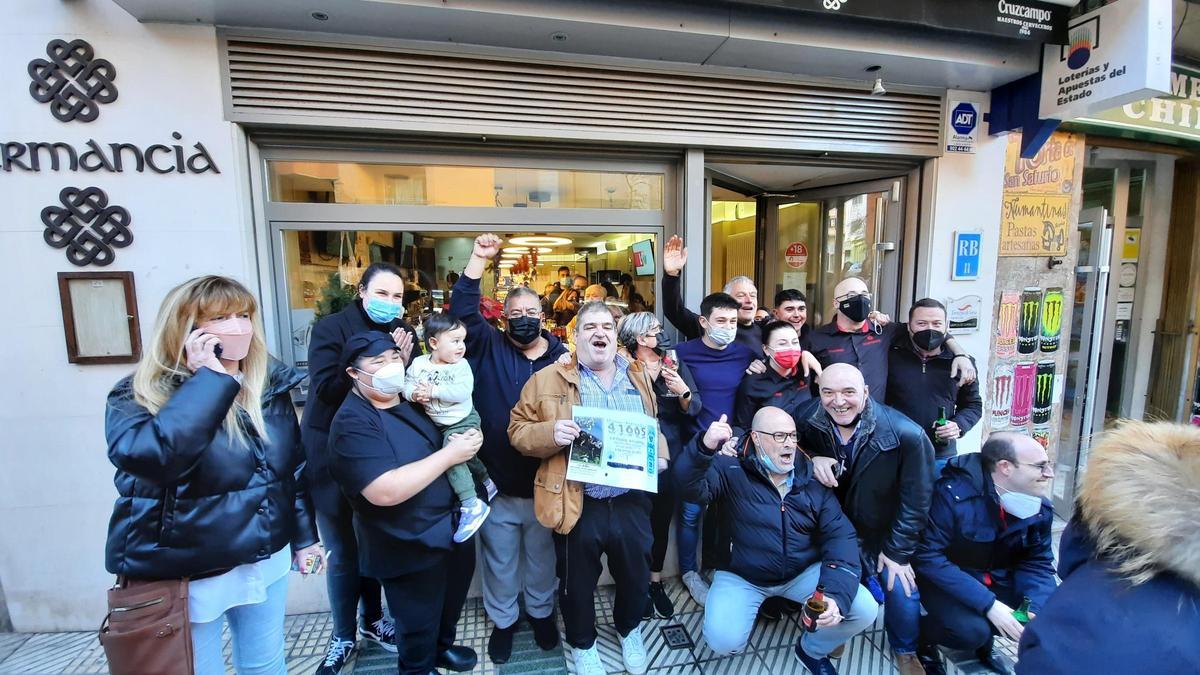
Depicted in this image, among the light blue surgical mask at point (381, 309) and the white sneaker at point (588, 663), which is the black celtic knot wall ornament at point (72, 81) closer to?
the light blue surgical mask at point (381, 309)

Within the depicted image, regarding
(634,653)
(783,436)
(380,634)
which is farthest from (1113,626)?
(380,634)

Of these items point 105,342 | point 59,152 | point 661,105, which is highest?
point 661,105

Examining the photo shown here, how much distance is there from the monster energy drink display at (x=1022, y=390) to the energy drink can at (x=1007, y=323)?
19 centimetres

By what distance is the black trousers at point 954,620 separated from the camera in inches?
87.4

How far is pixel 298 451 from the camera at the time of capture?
6.13 feet

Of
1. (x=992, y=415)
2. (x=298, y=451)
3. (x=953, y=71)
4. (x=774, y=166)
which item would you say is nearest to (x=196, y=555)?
(x=298, y=451)

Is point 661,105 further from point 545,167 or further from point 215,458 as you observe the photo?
A: point 215,458

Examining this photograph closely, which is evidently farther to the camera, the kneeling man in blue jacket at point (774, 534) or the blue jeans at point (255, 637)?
the kneeling man in blue jacket at point (774, 534)

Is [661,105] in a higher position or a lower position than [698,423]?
higher

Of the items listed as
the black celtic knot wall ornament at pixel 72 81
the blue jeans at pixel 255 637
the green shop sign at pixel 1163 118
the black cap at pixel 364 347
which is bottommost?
the blue jeans at pixel 255 637

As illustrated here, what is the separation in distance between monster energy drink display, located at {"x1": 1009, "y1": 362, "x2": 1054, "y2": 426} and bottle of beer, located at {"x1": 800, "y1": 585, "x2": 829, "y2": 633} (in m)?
2.90

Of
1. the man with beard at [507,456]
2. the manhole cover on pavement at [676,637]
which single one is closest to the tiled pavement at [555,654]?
the manhole cover on pavement at [676,637]

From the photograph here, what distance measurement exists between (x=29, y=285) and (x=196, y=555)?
6.61 ft

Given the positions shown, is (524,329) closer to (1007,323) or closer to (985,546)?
(985,546)
